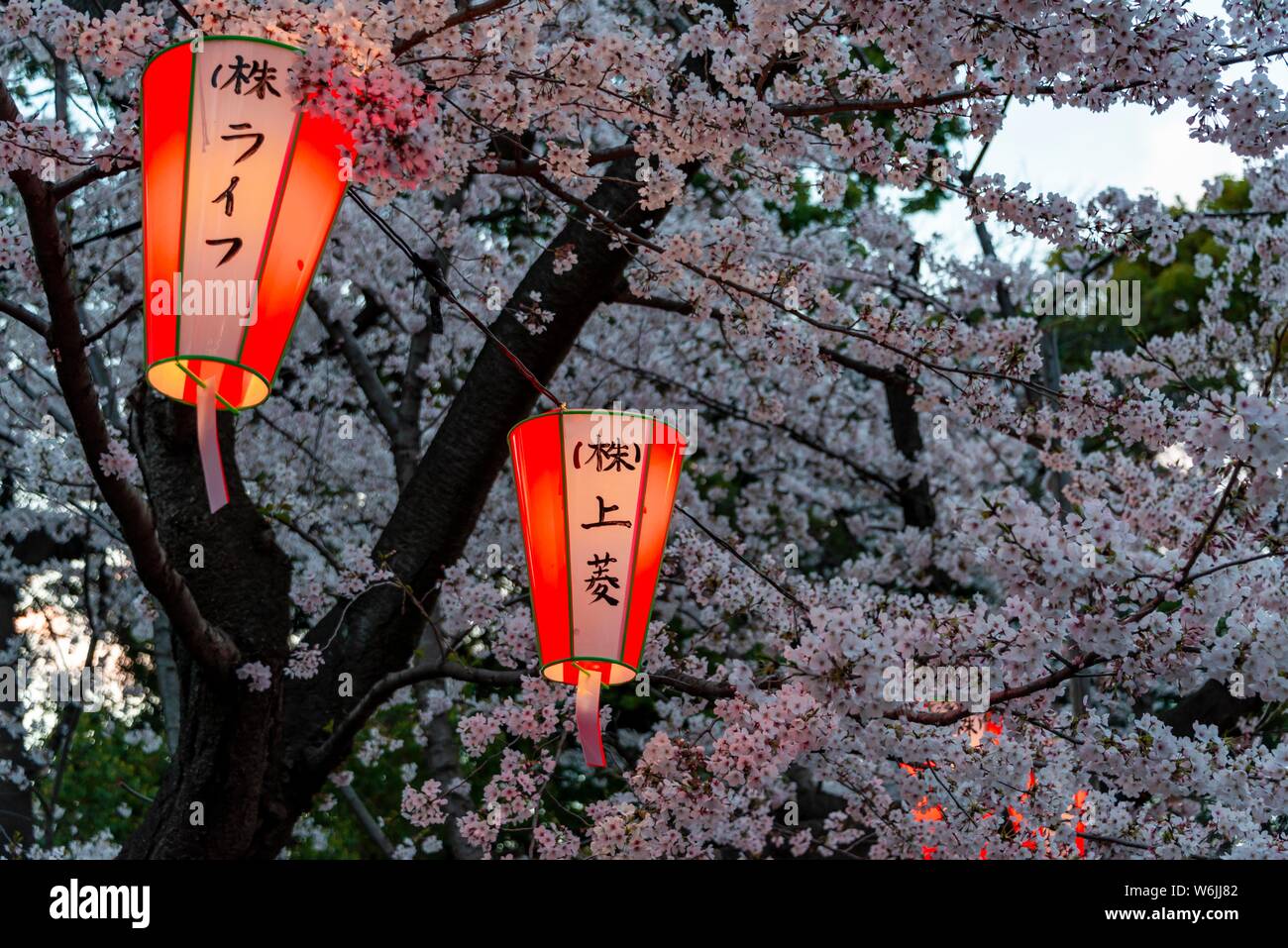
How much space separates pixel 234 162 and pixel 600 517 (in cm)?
114

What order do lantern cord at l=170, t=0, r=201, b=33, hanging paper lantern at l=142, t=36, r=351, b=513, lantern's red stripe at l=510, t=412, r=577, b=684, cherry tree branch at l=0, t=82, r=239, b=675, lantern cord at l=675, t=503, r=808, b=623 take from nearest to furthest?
hanging paper lantern at l=142, t=36, r=351, b=513, lantern cord at l=170, t=0, r=201, b=33, cherry tree branch at l=0, t=82, r=239, b=675, lantern's red stripe at l=510, t=412, r=577, b=684, lantern cord at l=675, t=503, r=808, b=623

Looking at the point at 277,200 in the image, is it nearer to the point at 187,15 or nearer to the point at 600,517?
the point at 187,15

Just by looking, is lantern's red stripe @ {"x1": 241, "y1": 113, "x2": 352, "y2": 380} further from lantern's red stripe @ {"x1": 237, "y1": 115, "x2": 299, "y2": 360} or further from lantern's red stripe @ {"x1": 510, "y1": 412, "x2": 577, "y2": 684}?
lantern's red stripe @ {"x1": 510, "y1": 412, "x2": 577, "y2": 684}

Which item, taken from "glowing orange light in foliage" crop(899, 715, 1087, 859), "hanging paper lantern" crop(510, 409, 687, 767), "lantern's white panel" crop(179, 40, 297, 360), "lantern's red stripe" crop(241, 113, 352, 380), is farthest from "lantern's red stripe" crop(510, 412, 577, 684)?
"glowing orange light in foliage" crop(899, 715, 1087, 859)

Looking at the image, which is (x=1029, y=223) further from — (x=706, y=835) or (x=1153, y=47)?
(x=706, y=835)

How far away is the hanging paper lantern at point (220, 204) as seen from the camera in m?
2.04

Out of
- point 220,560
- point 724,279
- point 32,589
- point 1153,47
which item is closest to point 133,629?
point 32,589

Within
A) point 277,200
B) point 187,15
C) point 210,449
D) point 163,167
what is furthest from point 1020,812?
point 187,15

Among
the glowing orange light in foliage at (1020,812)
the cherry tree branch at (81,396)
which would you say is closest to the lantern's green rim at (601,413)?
the cherry tree branch at (81,396)

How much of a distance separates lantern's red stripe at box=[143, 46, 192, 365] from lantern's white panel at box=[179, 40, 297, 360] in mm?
25

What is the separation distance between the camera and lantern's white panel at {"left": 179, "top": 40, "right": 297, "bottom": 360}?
2.06m

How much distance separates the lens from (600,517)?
9.09 feet

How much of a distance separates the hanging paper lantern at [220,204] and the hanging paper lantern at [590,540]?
0.82 m
